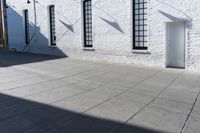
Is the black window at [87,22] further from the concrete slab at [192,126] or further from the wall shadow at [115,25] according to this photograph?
the concrete slab at [192,126]

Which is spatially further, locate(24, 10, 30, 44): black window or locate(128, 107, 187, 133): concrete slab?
locate(24, 10, 30, 44): black window

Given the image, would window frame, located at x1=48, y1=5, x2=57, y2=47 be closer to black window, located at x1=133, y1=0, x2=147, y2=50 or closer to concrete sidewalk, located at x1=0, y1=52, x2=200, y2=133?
black window, located at x1=133, y1=0, x2=147, y2=50

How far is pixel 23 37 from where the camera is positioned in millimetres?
23031

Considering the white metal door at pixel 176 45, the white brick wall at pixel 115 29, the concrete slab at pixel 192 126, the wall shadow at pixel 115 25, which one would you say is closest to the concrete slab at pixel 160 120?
the concrete slab at pixel 192 126

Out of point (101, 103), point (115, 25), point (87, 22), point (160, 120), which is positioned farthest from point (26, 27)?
point (160, 120)

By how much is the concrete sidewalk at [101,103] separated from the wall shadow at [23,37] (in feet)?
30.3

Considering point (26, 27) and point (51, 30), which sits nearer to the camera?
point (51, 30)

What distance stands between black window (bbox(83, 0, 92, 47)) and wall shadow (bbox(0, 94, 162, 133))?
10.5m

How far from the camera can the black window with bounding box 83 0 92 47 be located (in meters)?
16.1

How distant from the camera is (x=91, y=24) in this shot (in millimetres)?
15992

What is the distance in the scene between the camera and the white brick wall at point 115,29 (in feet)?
36.8

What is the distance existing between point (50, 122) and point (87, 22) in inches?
471

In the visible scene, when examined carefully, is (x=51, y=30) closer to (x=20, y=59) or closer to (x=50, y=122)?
(x=20, y=59)

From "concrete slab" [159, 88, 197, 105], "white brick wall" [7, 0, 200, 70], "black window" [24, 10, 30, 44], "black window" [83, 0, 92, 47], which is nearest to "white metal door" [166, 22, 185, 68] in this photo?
"white brick wall" [7, 0, 200, 70]
